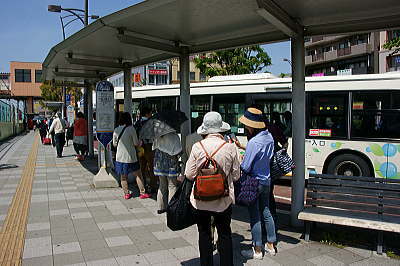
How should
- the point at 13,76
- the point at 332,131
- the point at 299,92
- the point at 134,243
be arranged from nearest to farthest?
the point at 134,243
the point at 299,92
the point at 332,131
the point at 13,76

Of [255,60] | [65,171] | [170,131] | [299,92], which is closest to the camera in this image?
[299,92]

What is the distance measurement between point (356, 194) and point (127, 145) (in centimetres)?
431

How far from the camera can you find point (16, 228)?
5242 mm

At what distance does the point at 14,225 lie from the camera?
5383 millimetres

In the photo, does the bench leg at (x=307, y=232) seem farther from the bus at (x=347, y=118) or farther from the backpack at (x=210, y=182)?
the bus at (x=347, y=118)

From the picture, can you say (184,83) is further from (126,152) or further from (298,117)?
(298,117)

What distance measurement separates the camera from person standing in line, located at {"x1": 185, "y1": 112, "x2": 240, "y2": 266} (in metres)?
3.40

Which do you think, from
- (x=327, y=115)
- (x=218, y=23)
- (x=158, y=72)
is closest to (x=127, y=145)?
(x=218, y=23)

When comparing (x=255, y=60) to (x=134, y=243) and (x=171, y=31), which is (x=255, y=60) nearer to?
(x=171, y=31)

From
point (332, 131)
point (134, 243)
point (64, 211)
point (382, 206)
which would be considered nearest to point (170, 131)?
point (134, 243)

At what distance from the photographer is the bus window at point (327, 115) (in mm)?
8695

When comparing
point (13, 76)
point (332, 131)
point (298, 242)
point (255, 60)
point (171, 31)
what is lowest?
point (298, 242)

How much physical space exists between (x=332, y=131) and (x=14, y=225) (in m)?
7.11

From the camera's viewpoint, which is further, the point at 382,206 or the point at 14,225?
the point at 14,225
